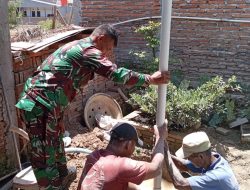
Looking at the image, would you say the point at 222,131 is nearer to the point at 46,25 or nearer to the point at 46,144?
the point at 46,144

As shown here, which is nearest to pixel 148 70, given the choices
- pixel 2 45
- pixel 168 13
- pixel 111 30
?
pixel 2 45

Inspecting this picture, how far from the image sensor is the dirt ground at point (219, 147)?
465 centimetres

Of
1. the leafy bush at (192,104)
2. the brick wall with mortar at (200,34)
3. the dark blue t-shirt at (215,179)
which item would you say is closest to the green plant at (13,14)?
the brick wall with mortar at (200,34)

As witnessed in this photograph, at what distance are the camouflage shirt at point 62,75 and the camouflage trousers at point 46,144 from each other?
0.09 m

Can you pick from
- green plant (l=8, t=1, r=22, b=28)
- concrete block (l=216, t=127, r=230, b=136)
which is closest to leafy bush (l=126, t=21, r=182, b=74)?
concrete block (l=216, t=127, r=230, b=136)

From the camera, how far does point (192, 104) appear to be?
523 centimetres

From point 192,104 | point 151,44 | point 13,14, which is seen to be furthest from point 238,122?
point 13,14

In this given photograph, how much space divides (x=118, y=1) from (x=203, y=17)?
182 cm

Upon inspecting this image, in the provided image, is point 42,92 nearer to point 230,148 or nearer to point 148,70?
point 230,148

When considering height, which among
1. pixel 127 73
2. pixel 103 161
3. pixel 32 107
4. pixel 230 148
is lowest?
pixel 230 148

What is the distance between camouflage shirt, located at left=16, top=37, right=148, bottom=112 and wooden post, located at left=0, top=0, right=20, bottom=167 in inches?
50.5

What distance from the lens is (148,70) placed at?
22.1 ft

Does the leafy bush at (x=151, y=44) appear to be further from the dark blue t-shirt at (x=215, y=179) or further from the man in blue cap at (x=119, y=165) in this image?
the man in blue cap at (x=119, y=165)

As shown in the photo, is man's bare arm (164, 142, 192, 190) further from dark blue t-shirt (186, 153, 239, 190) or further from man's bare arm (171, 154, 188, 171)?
man's bare arm (171, 154, 188, 171)
